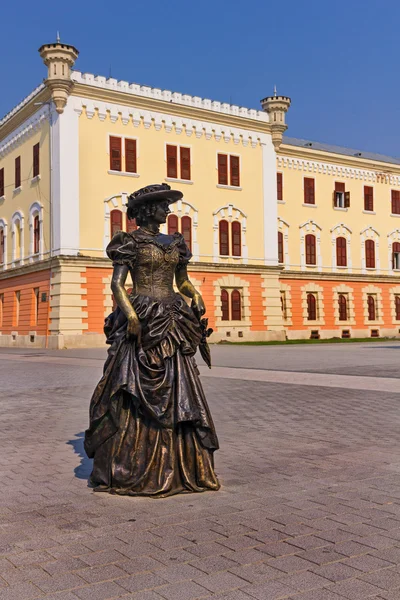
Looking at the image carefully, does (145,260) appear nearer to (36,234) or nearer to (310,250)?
(36,234)

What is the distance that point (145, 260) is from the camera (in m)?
5.11

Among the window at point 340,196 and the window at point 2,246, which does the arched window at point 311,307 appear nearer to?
the window at point 340,196

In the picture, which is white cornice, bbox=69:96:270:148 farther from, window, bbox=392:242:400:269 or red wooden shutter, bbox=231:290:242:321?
window, bbox=392:242:400:269

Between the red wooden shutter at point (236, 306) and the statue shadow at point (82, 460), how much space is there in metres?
27.2

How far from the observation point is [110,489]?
4785mm

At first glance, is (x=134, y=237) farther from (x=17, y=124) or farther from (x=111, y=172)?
(x=17, y=124)

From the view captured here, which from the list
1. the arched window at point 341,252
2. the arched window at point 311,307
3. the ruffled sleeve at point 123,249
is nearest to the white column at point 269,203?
the arched window at point 311,307

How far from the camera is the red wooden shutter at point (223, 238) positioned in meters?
34.2

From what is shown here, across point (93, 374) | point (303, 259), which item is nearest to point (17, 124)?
point (303, 259)

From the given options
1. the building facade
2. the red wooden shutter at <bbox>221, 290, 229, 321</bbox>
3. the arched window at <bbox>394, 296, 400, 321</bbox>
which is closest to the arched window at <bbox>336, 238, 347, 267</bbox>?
the building facade

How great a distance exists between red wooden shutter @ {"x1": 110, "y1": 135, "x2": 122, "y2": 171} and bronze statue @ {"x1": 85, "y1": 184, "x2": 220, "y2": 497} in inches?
1052

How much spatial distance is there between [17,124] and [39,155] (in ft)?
11.2

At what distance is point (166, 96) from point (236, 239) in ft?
26.2

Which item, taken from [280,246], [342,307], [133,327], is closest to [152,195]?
[133,327]
